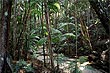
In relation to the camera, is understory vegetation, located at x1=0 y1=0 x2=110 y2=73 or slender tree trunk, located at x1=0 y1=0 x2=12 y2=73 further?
understory vegetation, located at x1=0 y1=0 x2=110 y2=73

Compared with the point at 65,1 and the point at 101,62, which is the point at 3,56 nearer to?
the point at 101,62

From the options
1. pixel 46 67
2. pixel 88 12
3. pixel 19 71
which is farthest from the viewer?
pixel 88 12

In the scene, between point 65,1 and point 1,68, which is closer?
point 1,68

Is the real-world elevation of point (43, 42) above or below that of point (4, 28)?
below

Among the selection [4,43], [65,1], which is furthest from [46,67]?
[65,1]

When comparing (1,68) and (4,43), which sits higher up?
(4,43)

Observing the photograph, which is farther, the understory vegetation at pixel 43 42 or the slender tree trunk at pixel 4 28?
the understory vegetation at pixel 43 42

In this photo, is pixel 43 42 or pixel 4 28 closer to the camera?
pixel 4 28

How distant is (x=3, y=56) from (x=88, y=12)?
12592 millimetres

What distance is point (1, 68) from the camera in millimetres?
5684

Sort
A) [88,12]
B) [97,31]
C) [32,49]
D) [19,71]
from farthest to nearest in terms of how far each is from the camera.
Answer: [88,12] < [97,31] < [32,49] < [19,71]

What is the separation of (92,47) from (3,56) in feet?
21.8

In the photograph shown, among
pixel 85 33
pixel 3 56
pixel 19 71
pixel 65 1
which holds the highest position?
pixel 65 1

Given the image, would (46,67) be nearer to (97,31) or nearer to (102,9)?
(102,9)
